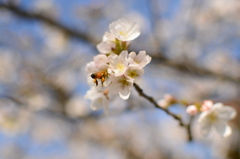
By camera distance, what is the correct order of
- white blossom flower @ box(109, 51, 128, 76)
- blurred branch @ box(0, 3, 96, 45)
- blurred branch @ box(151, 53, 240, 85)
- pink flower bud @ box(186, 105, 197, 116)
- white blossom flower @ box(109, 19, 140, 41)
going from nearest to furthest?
white blossom flower @ box(109, 51, 128, 76) < white blossom flower @ box(109, 19, 140, 41) < pink flower bud @ box(186, 105, 197, 116) < blurred branch @ box(0, 3, 96, 45) < blurred branch @ box(151, 53, 240, 85)

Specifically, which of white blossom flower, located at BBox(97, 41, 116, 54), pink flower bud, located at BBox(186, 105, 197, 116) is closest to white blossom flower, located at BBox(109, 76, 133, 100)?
white blossom flower, located at BBox(97, 41, 116, 54)

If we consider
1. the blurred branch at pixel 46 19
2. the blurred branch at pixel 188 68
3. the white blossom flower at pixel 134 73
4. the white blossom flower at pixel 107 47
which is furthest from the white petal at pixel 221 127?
the blurred branch at pixel 46 19

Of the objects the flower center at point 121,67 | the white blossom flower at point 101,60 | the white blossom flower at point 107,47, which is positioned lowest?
the flower center at point 121,67

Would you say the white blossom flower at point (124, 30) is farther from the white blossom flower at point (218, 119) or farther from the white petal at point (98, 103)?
the white blossom flower at point (218, 119)

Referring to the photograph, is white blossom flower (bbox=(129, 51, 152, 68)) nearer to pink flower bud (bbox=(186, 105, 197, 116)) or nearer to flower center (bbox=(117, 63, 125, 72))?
flower center (bbox=(117, 63, 125, 72))

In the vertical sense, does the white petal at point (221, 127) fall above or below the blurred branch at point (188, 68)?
below

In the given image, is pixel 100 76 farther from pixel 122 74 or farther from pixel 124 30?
pixel 124 30

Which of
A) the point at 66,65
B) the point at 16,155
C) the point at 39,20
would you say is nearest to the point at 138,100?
the point at 39,20

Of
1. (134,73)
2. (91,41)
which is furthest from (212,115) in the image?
(91,41)
